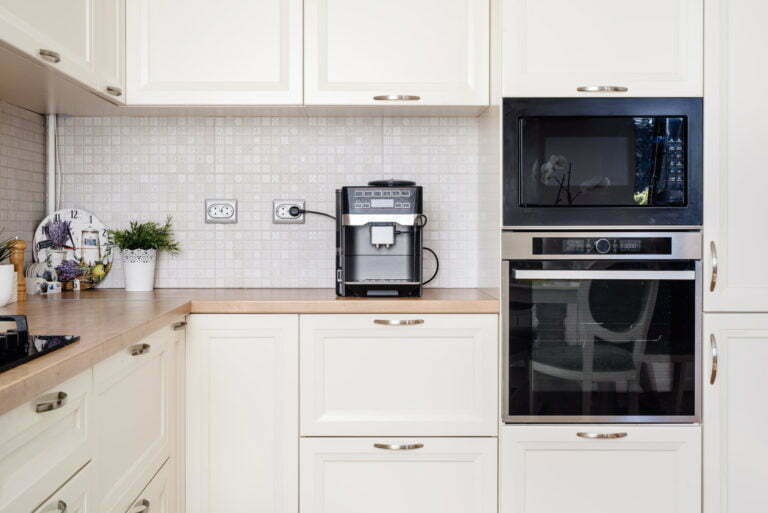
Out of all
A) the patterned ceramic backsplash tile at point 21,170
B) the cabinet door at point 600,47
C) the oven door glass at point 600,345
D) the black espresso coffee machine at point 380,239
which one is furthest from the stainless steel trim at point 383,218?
the patterned ceramic backsplash tile at point 21,170

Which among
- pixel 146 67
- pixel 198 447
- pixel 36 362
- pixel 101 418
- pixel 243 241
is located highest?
pixel 146 67

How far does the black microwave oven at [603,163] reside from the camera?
1816mm

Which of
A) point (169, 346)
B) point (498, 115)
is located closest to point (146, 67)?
point (169, 346)

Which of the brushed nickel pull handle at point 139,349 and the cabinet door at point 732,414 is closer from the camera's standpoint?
the brushed nickel pull handle at point 139,349

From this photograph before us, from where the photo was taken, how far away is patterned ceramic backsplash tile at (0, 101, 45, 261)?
2051 mm

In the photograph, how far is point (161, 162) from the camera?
231 centimetres

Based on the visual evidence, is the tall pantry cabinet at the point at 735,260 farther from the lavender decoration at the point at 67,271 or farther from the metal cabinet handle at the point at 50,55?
the lavender decoration at the point at 67,271

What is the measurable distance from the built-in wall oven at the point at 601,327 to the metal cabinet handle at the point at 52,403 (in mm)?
1226

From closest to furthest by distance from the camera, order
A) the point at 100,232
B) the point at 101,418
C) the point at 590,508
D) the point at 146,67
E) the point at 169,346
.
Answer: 1. the point at 101,418
2. the point at 169,346
3. the point at 590,508
4. the point at 146,67
5. the point at 100,232

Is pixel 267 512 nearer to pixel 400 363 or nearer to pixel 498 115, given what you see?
pixel 400 363

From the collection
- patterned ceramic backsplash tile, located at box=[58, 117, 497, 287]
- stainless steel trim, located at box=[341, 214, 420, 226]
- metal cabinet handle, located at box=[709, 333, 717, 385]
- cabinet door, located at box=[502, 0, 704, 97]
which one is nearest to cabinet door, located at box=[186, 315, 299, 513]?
stainless steel trim, located at box=[341, 214, 420, 226]

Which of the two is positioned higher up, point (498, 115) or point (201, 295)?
point (498, 115)

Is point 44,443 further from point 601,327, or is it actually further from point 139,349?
point 601,327

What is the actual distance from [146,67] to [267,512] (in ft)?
4.93
